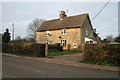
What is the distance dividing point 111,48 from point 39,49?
8.58 m

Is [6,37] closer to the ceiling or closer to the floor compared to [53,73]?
closer to the ceiling

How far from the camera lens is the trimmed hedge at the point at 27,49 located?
1296cm

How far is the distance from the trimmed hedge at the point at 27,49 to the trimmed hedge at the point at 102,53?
6.00 metres

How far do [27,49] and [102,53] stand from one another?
10.4m

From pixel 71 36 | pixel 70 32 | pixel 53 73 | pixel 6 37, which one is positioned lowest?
pixel 53 73

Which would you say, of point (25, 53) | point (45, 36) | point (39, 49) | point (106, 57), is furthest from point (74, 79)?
point (45, 36)

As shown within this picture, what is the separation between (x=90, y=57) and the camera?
9227mm

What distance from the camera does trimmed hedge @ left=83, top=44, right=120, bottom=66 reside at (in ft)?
26.2

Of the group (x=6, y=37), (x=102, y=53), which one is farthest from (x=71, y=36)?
(x=6, y=37)

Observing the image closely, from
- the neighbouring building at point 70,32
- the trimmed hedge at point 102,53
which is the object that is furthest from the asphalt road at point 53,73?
the neighbouring building at point 70,32

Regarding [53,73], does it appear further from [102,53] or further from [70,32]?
[70,32]

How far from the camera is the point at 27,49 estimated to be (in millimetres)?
14336

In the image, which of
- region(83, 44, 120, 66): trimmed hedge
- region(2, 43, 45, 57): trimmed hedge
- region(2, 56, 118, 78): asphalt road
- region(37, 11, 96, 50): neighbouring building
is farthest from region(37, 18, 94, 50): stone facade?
region(2, 56, 118, 78): asphalt road

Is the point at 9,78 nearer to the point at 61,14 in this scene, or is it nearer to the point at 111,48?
the point at 111,48
